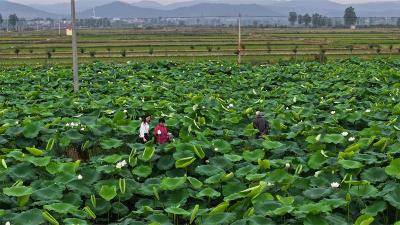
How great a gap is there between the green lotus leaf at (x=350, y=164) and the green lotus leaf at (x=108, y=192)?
294cm

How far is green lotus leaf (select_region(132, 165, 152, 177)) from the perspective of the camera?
23.9 ft

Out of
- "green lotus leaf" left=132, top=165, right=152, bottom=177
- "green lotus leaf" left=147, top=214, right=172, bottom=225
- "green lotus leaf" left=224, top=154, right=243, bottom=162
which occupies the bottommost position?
"green lotus leaf" left=147, top=214, right=172, bottom=225

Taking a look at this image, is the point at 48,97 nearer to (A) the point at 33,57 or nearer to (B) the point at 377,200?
(B) the point at 377,200

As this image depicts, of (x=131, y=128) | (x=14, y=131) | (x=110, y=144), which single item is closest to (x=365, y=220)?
(x=110, y=144)

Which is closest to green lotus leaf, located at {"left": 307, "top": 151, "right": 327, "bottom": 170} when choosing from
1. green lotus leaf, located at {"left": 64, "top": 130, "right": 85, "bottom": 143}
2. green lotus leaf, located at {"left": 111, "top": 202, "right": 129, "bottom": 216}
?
green lotus leaf, located at {"left": 111, "top": 202, "right": 129, "bottom": 216}

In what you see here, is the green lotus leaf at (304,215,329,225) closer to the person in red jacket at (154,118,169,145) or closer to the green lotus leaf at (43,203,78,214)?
the green lotus leaf at (43,203,78,214)

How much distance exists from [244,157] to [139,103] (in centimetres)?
529

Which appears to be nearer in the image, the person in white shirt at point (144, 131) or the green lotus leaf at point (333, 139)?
the green lotus leaf at point (333, 139)

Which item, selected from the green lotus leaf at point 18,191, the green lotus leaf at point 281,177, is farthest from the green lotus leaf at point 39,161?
the green lotus leaf at point 281,177

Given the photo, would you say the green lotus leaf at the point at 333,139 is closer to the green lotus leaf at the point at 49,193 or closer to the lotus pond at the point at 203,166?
the lotus pond at the point at 203,166

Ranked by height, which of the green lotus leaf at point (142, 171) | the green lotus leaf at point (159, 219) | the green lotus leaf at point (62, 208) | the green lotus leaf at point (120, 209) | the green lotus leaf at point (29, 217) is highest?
the green lotus leaf at point (142, 171)

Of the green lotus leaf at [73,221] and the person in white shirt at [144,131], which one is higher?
the person in white shirt at [144,131]

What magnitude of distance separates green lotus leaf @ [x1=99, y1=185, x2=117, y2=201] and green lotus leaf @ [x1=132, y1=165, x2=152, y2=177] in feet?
2.90

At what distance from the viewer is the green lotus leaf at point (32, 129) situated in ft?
30.6
